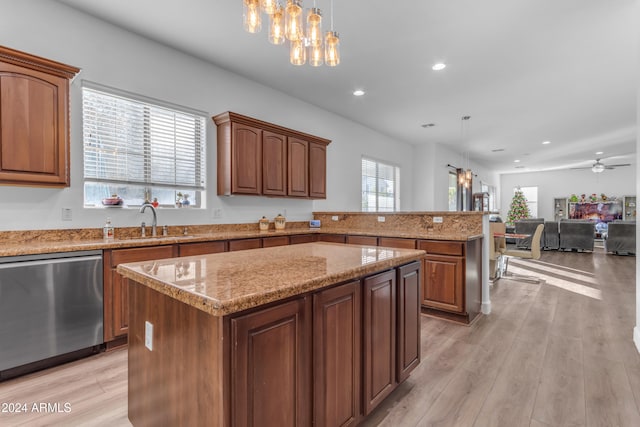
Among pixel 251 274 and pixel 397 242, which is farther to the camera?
pixel 397 242

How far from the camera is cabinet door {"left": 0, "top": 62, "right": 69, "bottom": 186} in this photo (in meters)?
2.29

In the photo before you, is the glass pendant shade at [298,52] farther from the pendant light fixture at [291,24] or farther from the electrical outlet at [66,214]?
the electrical outlet at [66,214]

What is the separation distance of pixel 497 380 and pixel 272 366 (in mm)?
1868

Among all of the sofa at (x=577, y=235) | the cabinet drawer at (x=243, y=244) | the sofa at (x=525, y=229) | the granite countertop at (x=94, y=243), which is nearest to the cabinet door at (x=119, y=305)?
the granite countertop at (x=94, y=243)

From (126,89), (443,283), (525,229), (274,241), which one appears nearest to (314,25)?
(126,89)

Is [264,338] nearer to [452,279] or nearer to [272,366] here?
[272,366]

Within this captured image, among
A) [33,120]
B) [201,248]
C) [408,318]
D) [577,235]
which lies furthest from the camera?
[577,235]

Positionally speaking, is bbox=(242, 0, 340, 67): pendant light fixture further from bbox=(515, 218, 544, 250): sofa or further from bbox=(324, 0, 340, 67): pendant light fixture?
bbox=(515, 218, 544, 250): sofa

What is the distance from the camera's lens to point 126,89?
126 inches

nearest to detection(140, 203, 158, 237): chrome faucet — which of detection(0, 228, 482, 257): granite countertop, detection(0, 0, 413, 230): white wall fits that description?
detection(0, 0, 413, 230): white wall

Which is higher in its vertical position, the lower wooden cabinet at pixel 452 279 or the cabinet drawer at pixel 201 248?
the cabinet drawer at pixel 201 248

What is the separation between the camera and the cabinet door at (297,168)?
4488 mm

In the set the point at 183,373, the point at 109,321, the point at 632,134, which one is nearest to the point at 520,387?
the point at 183,373

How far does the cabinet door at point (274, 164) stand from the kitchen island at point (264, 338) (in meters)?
2.39
